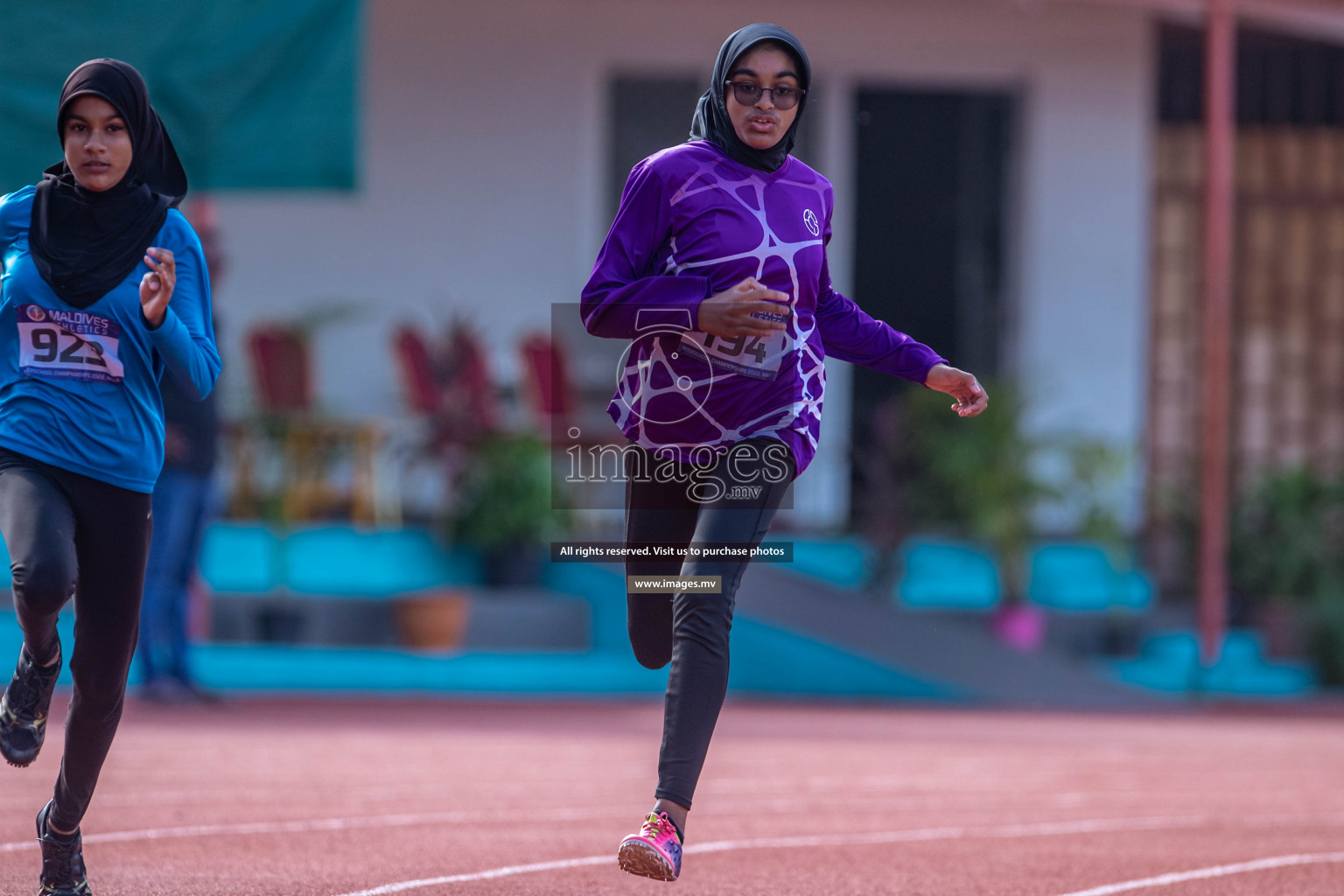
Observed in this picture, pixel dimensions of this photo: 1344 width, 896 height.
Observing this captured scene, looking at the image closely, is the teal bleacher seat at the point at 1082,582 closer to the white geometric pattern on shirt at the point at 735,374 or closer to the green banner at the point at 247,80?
the green banner at the point at 247,80

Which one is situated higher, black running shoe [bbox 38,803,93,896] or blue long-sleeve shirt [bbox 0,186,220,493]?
blue long-sleeve shirt [bbox 0,186,220,493]

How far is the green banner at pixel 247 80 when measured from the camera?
782 cm

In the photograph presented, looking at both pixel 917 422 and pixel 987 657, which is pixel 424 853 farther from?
pixel 917 422

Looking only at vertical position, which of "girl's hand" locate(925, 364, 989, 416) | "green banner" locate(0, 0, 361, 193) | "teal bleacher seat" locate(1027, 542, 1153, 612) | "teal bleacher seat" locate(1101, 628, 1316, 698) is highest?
"green banner" locate(0, 0, 361, 193)

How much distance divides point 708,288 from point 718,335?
0.11m

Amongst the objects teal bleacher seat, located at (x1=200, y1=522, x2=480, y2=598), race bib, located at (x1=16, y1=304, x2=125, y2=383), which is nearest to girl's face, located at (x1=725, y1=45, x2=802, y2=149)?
race bib, located at (x1=16, y1=304, x2=125, y2=383)

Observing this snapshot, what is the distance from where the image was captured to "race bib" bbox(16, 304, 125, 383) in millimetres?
3594

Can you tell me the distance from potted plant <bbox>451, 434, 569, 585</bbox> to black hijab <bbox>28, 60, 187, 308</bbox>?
7.21 metres

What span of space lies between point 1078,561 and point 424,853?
348 inches

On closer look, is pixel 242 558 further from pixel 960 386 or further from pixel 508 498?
pixel 960 386

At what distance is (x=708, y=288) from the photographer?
3762 millimetres

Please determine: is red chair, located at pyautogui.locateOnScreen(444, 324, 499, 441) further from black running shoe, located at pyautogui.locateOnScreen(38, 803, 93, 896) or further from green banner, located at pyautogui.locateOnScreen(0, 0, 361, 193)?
black running shoe, located at pyautogui.locateOnScreen(38, 803, 93, 896)

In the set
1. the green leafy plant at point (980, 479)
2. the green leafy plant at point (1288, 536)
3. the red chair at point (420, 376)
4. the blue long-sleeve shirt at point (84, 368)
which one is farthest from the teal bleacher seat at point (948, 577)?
the blue long-sleeve shirt at point (84, 368)

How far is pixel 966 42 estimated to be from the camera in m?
13.2
